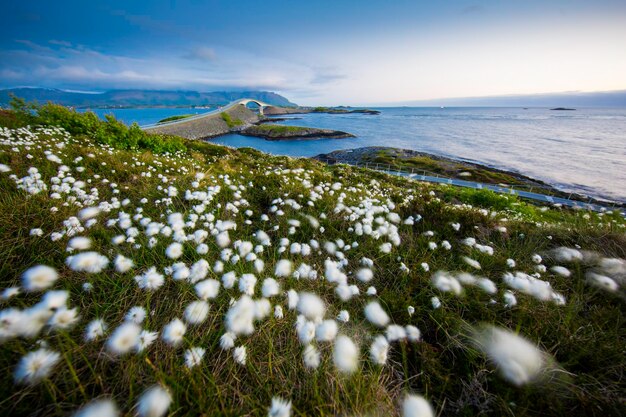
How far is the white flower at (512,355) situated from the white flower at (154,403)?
244 centimetres

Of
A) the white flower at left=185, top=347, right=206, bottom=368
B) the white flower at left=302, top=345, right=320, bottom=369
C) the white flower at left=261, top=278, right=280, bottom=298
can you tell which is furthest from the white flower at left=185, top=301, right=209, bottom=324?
the white flower at left=302, top=345, right=320, bottom=369

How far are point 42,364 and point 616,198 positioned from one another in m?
Answer: 45.9

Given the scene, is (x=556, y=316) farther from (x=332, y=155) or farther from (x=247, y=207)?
(x=332, y=155)

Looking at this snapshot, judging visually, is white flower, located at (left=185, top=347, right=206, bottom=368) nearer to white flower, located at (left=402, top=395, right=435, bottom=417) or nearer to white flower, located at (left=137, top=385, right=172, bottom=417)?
white flower, located at (left=137, top=385, right=172, bottom=417)

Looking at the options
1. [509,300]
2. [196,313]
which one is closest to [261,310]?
[196,313]

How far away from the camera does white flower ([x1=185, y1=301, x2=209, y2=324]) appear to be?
2098 mm

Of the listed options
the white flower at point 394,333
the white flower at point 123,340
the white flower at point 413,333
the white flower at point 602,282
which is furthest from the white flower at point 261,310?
the white flower at point 602,282

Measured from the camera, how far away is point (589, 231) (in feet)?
14.0

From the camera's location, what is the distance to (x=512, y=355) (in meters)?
1.92

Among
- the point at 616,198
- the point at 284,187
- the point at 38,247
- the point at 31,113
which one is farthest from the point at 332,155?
the point at 38,247

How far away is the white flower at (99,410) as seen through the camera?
53.6 inches

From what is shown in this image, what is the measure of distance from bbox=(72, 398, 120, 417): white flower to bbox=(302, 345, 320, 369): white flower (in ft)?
4.05

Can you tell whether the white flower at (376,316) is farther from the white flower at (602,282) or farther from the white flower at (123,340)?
the white flower at (602,282)

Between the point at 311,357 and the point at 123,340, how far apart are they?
1.39 meters
